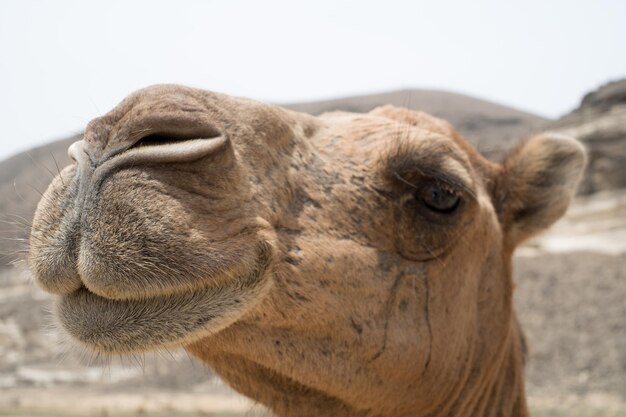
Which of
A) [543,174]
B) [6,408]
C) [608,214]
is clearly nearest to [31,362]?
[6,408]

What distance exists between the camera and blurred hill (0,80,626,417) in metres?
19.8

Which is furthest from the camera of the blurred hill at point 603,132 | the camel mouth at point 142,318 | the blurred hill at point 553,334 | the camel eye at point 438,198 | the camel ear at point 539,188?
the blurred hill at point 603,132

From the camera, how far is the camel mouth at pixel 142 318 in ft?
9.23

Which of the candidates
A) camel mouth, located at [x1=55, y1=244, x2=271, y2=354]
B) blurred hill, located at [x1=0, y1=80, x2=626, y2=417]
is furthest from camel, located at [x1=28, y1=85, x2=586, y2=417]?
blurred hill, located at [x1=0, y1=80, x2=626, y2=417]

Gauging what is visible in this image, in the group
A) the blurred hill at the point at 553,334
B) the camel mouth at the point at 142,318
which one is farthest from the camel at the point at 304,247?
the blurred hill at the point at 553,334

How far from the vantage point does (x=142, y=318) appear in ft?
9.27

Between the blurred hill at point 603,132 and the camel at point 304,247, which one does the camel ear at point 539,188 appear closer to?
the camel at point 304,247

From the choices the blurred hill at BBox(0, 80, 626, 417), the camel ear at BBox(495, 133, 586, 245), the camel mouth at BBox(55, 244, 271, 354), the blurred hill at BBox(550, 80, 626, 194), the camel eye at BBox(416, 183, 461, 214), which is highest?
the camel mouth at BBox(55, 244, 271, 354)

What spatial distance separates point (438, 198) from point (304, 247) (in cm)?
101

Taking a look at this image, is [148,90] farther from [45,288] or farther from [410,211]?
[410,211]

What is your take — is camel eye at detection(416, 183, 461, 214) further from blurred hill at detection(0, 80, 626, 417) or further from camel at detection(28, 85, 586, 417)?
blurred hill at detection(0, 80, 626, 417)

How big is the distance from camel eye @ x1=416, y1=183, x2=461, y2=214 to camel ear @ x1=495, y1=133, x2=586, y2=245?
107cm

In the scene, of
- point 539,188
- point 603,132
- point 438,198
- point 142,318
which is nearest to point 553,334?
point 603,132

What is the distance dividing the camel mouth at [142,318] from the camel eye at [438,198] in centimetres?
157
